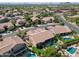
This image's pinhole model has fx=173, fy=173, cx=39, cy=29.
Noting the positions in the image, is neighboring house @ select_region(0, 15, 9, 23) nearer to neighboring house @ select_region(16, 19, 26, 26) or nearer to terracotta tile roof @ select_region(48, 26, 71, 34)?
neighboring house @ select_region(16, 19, 26, 26)

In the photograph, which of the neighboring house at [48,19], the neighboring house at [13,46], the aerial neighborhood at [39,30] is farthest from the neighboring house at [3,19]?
the neighboring house at [48,19]

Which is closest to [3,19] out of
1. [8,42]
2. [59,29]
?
[8,42]

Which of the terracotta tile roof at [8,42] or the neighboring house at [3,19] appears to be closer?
the terracotta tile roof at [8,42]

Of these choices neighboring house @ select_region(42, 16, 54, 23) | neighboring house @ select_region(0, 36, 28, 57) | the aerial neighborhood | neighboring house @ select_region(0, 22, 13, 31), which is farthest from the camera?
neighboring house @ select_region(42, 16, 54, 23)

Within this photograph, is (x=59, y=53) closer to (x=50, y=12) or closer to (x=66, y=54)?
(x=66, y=54)

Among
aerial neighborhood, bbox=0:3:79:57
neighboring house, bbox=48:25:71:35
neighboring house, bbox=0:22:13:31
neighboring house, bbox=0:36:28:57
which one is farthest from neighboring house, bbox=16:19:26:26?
neighboring house, bbox=48:25:71:35

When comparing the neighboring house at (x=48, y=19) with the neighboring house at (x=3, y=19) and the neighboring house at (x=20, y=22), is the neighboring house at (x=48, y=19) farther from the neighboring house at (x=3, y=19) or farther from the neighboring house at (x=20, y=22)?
the neighboring house at (x=3, y=19)

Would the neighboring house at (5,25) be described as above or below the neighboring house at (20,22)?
below
